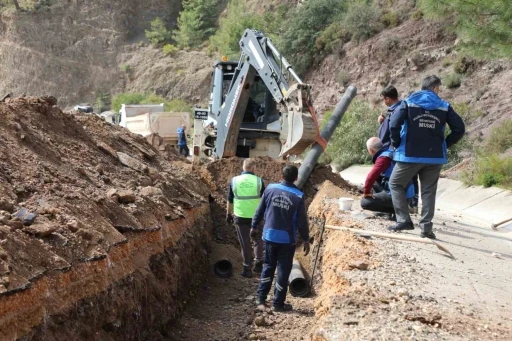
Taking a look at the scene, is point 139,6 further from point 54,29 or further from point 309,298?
point 309,298

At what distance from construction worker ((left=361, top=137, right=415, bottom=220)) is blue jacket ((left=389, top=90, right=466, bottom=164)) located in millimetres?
967

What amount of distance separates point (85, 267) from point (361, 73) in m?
30.1

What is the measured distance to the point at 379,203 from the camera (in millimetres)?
8734

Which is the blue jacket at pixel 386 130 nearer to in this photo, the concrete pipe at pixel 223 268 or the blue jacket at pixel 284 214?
the blue jacket at pixel 284 214

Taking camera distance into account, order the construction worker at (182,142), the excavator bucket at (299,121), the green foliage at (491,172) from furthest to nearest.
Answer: the construction worker at (182,142), the green foliage at (491,172), the excavator bucket at (299,121)

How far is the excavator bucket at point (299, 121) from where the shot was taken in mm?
11320

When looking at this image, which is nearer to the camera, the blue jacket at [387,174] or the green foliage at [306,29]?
the blue jacket at [387,174]

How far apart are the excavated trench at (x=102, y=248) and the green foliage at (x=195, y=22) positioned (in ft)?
140

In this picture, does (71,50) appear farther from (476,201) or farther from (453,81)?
(476,201)

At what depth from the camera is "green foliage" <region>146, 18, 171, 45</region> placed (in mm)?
52875

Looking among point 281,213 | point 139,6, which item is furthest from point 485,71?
point 139,6

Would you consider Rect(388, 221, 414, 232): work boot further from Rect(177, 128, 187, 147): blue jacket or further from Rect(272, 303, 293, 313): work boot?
Rect(177, 128, 187, 147): blue jacket

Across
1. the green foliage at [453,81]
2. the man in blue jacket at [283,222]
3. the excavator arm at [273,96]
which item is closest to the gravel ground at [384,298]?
the man in blue jacket at [283,222]

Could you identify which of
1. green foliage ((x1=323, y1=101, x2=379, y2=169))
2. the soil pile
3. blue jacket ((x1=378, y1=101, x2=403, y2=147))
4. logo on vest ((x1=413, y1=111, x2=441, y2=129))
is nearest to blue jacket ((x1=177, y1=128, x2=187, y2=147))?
green foliage ((x1=323, y1=101, x2=379, y2=169))
